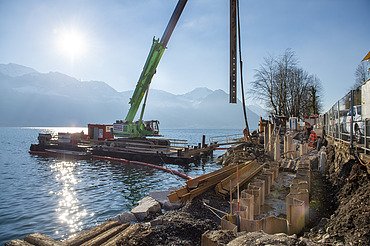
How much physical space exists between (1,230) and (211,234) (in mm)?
8445

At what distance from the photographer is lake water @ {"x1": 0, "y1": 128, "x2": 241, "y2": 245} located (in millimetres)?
9156

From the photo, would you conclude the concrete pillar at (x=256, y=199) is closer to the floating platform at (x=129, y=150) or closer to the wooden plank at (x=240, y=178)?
the wooden plank at (x=240, y=178)

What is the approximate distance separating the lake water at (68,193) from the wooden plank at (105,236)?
2943 millimetres

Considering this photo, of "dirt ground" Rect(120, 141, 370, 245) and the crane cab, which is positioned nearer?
"dirt ground" Rect(120, 141, 370, 245)

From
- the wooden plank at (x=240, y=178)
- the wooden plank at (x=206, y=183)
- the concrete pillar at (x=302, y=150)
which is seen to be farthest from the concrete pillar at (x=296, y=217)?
the concrete pillar at (x=302, y=150)

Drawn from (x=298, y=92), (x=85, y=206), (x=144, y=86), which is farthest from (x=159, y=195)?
(x=298, y=92)

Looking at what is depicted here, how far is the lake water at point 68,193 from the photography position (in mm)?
9156

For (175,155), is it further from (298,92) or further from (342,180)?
(298,92)

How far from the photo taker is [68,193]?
13.3m

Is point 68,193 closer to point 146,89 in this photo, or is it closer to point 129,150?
point 129,150

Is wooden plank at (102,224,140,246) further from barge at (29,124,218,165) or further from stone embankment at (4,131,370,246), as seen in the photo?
barge at (29,124,218,165)

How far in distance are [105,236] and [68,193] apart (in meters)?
8.73

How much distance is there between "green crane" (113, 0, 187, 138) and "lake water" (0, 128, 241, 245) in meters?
6.05

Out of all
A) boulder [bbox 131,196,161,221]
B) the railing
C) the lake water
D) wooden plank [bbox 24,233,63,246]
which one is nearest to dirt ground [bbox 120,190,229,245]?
wooden plank [bbox 24,233,63,246]
